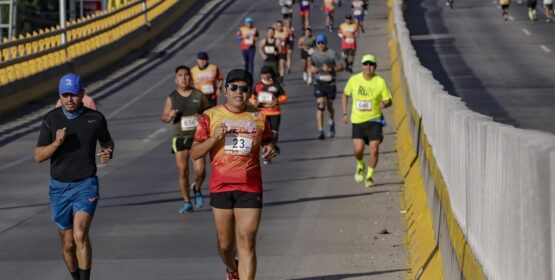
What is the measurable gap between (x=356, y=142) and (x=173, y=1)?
4079 centimetres

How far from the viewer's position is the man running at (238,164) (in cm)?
1042

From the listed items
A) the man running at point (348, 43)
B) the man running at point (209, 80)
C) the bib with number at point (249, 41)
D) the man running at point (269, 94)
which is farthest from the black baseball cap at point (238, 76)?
the man running at point (348, 43)

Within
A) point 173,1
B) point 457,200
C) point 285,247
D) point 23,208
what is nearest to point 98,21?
point 173,1

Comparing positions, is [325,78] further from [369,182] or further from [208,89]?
[369,182]

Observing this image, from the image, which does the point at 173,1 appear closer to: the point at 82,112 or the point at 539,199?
the point at 82,112

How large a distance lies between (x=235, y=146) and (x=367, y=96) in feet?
28.8

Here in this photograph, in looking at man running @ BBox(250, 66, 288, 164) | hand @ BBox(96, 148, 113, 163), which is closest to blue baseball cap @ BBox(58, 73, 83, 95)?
hand @ BBox(96, 148, 113, 163)

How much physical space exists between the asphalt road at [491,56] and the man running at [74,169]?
16356mm

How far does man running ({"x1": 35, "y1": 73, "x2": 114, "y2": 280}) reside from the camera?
35.9 feet

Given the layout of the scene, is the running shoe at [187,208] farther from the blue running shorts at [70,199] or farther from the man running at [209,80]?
the blue running shorts at [70,199]

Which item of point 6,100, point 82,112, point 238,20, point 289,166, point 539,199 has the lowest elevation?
point 238,20

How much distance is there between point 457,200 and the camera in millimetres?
9062

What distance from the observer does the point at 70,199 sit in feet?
36.1

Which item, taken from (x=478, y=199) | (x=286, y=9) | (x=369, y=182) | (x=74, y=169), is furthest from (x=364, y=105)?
(x=286, y=9)
